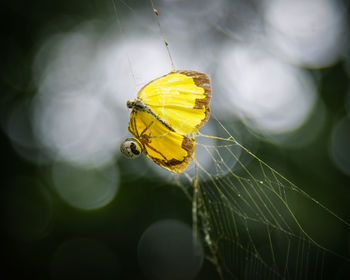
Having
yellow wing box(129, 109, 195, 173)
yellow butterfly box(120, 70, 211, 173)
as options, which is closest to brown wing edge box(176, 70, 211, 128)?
yellow butterfly box(120, 70, 211, 173)

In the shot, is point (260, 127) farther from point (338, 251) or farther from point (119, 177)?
point (119, 177)

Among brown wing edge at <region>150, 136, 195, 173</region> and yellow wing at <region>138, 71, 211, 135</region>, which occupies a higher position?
yellow wing at <region>138, 71, 211, 135</region>

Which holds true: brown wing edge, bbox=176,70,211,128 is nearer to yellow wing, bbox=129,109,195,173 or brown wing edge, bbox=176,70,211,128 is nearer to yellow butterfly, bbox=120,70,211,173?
yellow butterfly, bbox=120,70,211,173

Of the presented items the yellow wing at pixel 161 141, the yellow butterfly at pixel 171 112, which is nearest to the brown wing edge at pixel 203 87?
the yellow butterfly at pixel 171 112

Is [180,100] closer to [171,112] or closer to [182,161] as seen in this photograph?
[171,112]

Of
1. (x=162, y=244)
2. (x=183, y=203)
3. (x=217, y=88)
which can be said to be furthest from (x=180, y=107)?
(x=162, y=244)

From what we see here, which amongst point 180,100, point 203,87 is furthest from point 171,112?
point 203,87
